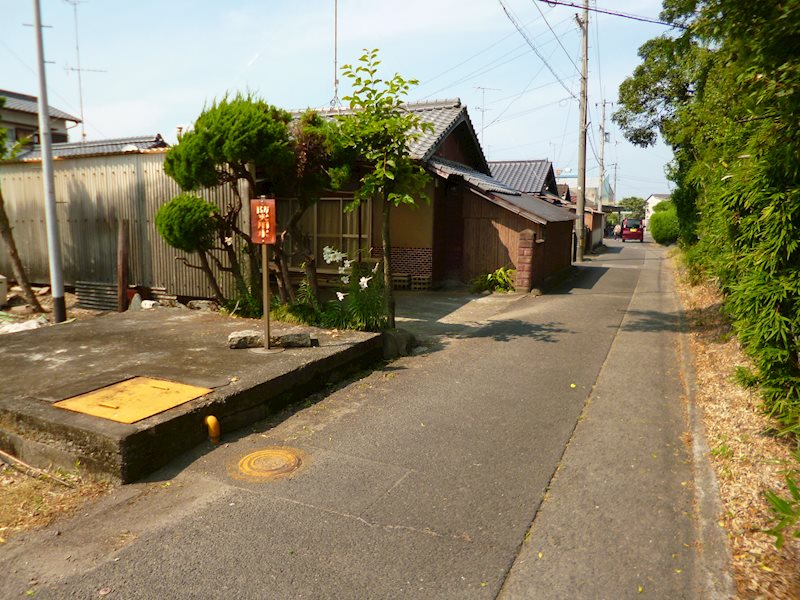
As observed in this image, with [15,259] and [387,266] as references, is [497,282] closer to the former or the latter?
[387,266]

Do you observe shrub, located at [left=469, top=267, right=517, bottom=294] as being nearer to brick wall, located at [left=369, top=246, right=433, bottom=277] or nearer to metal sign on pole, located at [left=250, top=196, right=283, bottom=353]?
brick wall, located at [left=369, top=246, right=433, bottom=277]

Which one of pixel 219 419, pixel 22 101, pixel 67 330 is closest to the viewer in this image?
pixel 219 419

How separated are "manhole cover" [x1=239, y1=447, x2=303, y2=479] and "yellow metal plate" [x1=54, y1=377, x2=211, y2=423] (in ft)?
2.84

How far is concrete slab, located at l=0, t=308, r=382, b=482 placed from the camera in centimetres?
430

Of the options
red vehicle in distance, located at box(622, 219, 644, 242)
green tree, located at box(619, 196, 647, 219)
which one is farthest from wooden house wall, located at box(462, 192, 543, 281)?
green tree, located at box(619, 196, 647, 219)

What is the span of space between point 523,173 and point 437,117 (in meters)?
14.1

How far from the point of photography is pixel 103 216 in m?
12.0

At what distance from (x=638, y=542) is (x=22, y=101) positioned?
118 ft

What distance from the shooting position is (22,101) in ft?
97.5

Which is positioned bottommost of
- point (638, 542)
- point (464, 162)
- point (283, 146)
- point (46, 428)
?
point (638, 542)

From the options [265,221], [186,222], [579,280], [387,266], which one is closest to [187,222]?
[186,222]

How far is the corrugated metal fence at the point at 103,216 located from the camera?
37.0ft

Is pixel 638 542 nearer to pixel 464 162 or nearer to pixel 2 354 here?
pixel 2 354

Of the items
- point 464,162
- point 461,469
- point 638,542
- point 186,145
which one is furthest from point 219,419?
point 464,162
